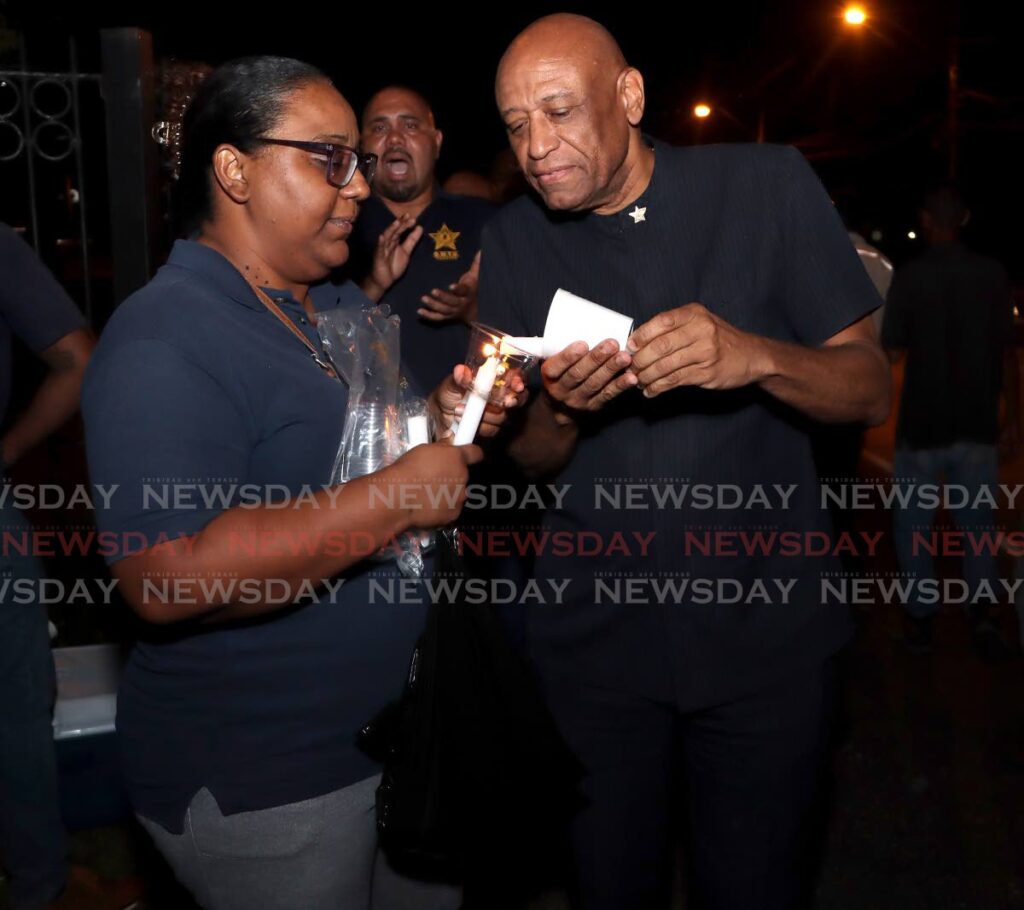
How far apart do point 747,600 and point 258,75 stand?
1.56 meters

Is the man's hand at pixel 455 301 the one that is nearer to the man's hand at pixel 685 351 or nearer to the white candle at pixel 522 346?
the white candle at pixel 522 346

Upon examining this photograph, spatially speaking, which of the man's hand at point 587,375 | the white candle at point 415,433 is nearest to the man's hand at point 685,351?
the man's hand at point 587,375

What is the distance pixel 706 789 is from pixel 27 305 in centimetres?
253

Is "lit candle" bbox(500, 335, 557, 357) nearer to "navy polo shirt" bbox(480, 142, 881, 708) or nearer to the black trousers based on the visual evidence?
"navy polo shirt" bbox(480, 142, 881, 708)

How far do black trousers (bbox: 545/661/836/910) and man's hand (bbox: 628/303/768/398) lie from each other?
0.86 meters

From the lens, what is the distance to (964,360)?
232 inches

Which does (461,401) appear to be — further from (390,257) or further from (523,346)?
(390,257)

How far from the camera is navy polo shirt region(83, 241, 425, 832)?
5.66 feet

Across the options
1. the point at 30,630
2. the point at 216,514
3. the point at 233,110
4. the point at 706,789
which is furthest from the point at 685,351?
the point at 30,630

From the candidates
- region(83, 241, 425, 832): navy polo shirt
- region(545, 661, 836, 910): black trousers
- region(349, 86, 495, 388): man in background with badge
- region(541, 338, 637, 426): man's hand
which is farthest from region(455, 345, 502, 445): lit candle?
region(349, 86, 495, 388): man in background with badge

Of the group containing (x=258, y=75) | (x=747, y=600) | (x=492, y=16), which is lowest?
(x=747, y=600)

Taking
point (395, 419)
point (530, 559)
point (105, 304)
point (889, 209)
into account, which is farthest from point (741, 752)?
point (889, 209)

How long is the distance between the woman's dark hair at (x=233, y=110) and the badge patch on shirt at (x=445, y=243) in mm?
2467

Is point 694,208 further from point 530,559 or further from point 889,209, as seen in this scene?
point 889,209
